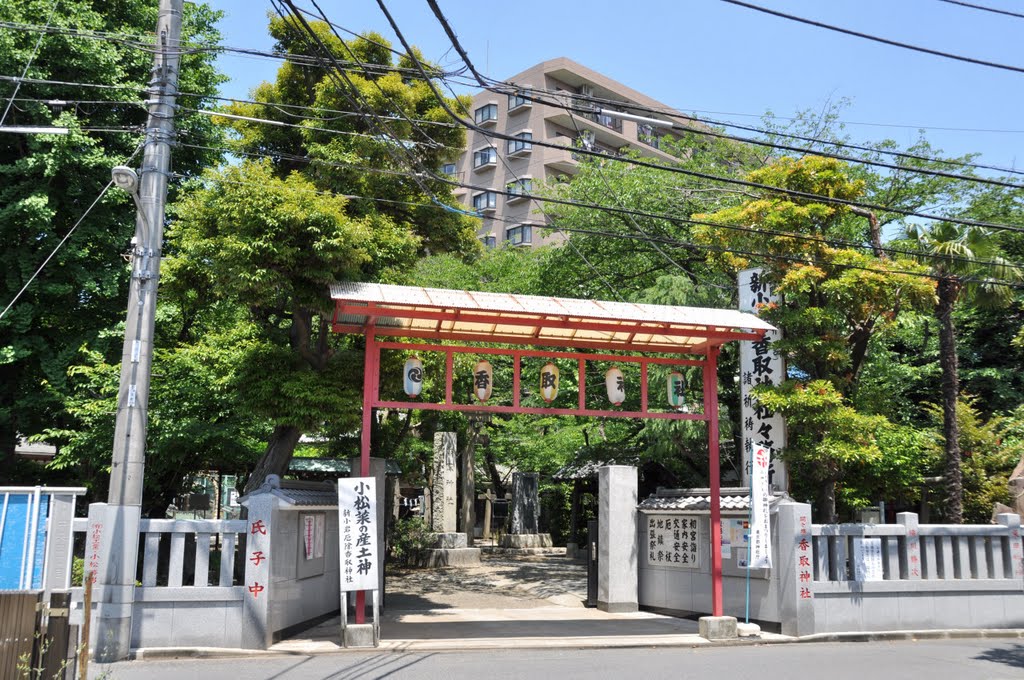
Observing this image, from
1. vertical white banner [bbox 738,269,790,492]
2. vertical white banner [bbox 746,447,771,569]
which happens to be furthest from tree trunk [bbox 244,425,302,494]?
vertical white banner [bbox 738,269,790,492]

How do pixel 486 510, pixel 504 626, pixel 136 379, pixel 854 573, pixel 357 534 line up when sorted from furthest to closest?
pixel 486 510 < pixel 504 626 < pixel 854 573 < pixel 357 534 < pixel 136 379

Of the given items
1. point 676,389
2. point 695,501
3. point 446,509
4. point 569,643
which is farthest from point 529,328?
point 446,509

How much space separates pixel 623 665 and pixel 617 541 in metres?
5.47

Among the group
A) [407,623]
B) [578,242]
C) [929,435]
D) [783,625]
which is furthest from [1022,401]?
[407,623]

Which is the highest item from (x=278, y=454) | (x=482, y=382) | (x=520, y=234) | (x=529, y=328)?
(x=520, y=234)

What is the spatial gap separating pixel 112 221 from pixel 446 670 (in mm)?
14536

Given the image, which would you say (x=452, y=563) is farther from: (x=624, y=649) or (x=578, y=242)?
(x=624, y=649)

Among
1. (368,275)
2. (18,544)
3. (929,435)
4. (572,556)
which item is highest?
(368,275)

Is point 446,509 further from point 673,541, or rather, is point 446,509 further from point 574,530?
point 673,541

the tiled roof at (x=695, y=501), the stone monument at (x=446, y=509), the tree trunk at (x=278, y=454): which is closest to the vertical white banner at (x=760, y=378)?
the tiled roof at (x=695, y=501)

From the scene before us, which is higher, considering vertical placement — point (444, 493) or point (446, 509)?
point (444, 493)

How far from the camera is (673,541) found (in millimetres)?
15938

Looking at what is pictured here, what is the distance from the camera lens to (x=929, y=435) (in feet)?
61.5

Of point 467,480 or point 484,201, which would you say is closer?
point 467,480
